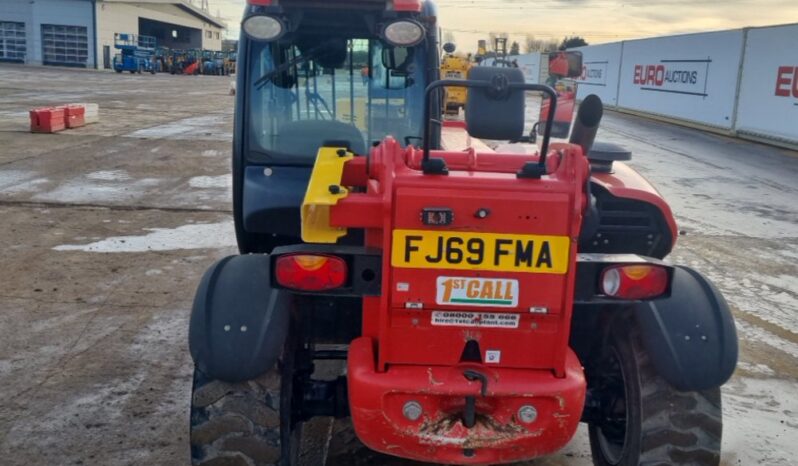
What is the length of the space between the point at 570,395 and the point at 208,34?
88.1 meters

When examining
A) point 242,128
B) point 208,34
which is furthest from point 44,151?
point 208,34

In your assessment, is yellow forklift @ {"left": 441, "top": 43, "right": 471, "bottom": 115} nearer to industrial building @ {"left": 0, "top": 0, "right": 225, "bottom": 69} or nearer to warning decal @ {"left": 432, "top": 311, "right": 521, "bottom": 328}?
warning decal @ {"left": 432, "top": 311, "right": 521, "bottom": 328}

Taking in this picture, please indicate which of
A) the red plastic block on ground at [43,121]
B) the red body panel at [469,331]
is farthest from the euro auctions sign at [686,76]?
the red body panel at [469,331]

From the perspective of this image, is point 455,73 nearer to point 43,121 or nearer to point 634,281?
point 43,121

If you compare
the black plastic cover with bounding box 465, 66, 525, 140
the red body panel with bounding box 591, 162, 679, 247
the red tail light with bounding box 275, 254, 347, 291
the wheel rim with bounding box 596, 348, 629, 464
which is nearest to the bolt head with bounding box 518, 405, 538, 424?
the wheel rim with bounding box 596, 348, 629, 464

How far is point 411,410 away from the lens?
286 centimetres

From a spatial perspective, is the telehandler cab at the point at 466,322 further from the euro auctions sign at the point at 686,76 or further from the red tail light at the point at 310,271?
the euro auctions sign at the point at 686,76

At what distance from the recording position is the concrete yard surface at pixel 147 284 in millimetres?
4230

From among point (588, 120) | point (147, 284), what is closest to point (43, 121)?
point (147, 284)

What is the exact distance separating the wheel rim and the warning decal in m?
0.73

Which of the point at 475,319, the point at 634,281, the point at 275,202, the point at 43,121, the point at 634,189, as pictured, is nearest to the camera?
the point at 475,319

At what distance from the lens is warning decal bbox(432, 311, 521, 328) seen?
9.48 ft

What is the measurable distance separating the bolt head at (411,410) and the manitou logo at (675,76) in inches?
926

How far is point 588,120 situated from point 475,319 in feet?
3.84
